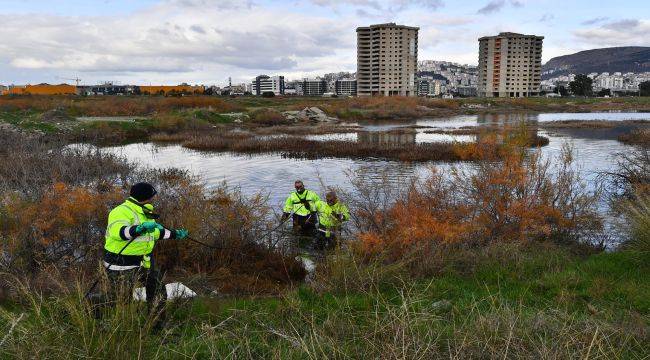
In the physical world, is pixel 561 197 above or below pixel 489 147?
below

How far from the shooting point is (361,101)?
3073 inches

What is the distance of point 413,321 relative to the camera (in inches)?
194

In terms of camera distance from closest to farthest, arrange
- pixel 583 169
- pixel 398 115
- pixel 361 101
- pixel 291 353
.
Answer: pixel 291 353
pixel 583 169
pixel 398 115
pixel 361 101

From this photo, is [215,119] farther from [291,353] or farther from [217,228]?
[291,353]

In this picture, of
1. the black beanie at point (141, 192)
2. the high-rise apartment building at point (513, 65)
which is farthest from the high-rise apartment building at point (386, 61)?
the black beanie at point (141, 192)

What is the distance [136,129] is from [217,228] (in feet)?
113

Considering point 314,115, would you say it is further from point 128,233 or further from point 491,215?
point 128,233

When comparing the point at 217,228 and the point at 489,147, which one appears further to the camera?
the point at 489,147

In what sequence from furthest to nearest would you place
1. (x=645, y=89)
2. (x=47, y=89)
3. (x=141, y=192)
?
(x=645, y=89), (x=47, y=89), (x=141, y=192)

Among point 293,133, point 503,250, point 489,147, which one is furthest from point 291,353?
point 293,133

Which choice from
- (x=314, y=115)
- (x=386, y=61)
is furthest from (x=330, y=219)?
(x=386, y=61)

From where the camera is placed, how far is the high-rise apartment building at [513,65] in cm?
16312

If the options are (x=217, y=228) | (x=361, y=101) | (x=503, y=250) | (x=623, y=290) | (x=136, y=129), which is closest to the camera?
(x=623, y=290)

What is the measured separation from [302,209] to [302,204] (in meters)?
0.12
